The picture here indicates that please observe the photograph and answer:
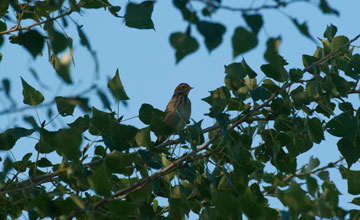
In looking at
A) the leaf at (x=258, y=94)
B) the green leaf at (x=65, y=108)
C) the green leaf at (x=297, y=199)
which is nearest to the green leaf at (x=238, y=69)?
the leaf at (x=258, y=94)

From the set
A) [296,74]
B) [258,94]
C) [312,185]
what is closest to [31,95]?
[258,94]

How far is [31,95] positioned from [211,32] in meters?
2.38

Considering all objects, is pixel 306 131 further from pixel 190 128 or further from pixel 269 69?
pixel 190 128

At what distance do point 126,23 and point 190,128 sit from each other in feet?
3.16

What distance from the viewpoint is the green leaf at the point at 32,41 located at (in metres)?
3.21

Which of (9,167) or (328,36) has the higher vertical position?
(328,36)

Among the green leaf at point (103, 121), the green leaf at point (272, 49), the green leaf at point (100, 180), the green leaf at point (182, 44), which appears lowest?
the green leaf at point (100, 180)

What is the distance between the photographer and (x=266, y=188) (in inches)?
196

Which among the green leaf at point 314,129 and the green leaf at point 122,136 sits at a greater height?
the green leaf at point 122,136

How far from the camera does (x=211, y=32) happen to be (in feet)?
8.91

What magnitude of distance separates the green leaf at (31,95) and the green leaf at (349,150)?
2.62 meters

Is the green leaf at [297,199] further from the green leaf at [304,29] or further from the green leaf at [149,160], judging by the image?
the green leaf at [149,160]

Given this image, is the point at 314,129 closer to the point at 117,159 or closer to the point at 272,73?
the point at 272,73

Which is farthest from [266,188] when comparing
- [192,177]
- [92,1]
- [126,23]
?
[92,1]
